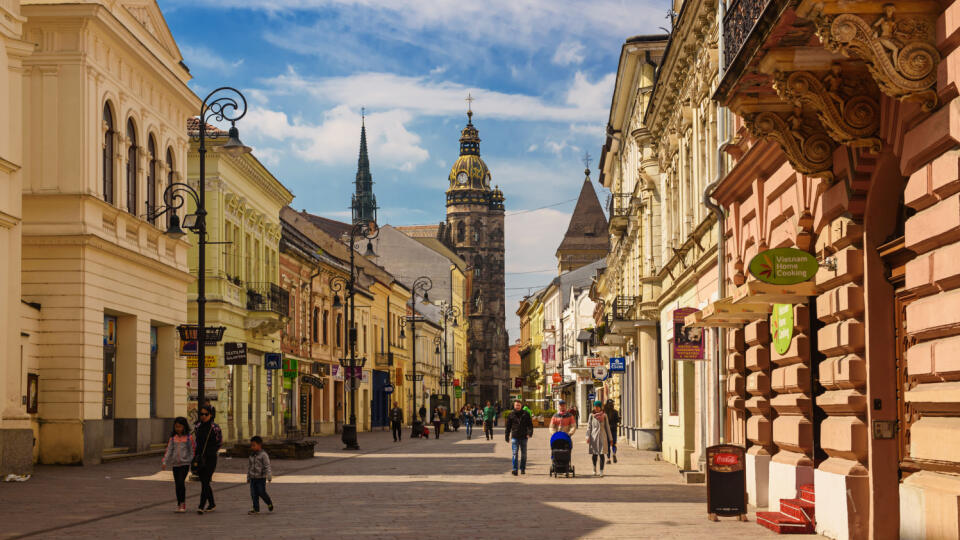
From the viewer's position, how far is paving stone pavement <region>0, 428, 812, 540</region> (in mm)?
14594

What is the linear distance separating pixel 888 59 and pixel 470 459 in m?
26.5

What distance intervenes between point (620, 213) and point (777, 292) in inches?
1291

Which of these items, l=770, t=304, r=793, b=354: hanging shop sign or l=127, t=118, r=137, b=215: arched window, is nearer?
l=770, t=304, r=793, b=354: hanging shop sign

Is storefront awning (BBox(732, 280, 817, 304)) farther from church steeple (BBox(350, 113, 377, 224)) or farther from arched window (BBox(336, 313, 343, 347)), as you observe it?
church steeple (BBox(350, 113, 377, 224))

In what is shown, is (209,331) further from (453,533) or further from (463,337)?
(463,337)

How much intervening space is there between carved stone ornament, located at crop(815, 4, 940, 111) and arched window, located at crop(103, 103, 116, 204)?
2284cm

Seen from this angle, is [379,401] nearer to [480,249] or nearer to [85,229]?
[85,229]

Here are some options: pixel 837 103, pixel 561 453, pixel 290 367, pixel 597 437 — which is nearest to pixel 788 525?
pixel 837 103

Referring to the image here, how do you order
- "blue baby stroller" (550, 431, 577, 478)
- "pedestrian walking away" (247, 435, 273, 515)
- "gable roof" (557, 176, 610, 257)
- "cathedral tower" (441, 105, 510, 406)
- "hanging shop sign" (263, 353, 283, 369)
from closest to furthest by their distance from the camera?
"pedestrian walking away" (247, 435, 273, 515), "blue baby stroller" (550, 431, 577, 478), "hanging shop sign" (263, 353, 283, 369), "gable roof" (557, 176, 610, 257), "cathedral tower" (441, 105, 510, 406)

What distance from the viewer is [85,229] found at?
27203 mm

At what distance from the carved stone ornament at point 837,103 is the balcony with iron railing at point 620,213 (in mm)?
31334

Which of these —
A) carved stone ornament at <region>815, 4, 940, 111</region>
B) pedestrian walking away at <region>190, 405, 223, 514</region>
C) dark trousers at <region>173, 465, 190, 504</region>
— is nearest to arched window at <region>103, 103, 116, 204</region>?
pedestrian walking away at <region>190, 405, 223, 514</region>

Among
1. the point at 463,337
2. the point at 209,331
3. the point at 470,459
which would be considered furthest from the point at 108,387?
the point at 463,337

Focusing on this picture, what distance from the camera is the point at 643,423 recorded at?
39.4m
